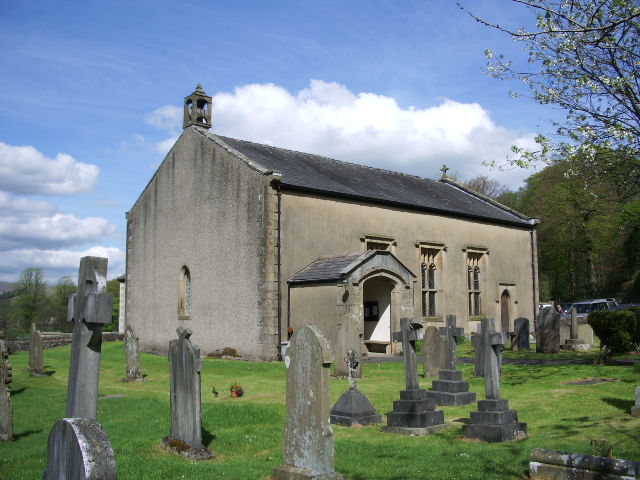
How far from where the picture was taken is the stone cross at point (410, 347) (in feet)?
35.9

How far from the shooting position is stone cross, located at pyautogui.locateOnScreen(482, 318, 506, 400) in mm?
9789

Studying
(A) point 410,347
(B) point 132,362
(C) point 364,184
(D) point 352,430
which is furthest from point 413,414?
(C) point 364,184

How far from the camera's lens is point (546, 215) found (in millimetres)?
47438

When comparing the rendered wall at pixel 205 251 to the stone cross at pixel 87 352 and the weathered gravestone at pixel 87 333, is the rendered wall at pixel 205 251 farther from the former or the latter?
the stone cross at pixel 87 352

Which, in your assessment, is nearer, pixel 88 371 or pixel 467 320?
pixel 88 371

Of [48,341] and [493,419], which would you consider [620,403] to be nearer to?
[493,419]

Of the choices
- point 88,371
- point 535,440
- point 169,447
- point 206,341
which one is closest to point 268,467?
point 169,447

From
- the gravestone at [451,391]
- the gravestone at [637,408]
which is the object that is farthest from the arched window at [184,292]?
the gravestone at [637,408]

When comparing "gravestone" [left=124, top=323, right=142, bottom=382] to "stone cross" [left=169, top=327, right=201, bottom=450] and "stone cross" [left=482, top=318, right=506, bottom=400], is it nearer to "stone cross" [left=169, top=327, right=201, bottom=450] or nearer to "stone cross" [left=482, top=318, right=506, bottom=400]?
"stone cross" [left=169, top=327, right=201, bottom=450]

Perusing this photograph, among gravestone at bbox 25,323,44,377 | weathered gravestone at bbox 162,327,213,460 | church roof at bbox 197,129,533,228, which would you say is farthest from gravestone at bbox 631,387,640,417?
gravestone at bbox 25,323,44,377

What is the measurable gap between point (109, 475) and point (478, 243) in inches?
1117

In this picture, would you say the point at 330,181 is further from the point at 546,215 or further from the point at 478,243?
the point at 546,215

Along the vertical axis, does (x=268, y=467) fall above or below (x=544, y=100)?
below

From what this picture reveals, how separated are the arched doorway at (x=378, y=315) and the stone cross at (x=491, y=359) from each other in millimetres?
12641
